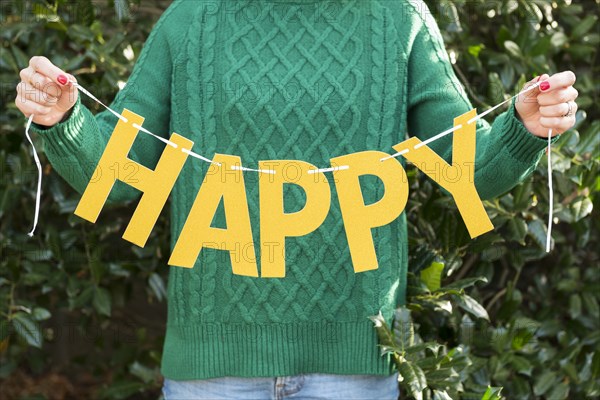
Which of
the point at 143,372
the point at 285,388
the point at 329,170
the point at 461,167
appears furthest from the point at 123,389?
the point at 461,167

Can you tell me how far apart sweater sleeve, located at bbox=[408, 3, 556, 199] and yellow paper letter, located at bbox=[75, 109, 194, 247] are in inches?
15.8

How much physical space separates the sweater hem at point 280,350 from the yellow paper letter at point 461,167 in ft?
0.85

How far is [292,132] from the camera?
4.51ft

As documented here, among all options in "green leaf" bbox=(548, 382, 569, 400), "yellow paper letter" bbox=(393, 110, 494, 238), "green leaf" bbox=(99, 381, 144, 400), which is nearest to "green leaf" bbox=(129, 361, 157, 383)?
"green leaf" bbox=(99, 381, 144, 400)

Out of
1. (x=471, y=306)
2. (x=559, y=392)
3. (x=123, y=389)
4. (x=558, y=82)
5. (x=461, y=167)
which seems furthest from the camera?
(x=123, y=389)

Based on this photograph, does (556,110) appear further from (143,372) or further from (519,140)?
(143,372)

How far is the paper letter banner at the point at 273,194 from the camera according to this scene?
1.33 metres

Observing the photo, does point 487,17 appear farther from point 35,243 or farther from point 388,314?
point 35,243

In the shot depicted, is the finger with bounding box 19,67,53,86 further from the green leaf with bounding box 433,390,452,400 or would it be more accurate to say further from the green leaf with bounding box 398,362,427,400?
the green leaf with bounding box 433,390,452,400

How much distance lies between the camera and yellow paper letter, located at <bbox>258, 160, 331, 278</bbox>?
52.9 inches

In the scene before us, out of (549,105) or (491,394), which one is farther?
(491,394)

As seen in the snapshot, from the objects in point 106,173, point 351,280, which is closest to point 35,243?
point 106,173

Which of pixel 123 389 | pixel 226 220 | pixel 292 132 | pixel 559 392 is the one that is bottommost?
pixel 123 389

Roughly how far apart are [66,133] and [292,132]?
0.35 meters
